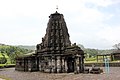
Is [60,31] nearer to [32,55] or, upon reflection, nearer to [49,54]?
[49,54]

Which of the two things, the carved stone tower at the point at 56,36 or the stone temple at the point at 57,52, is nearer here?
the stone temple at the point at 57,52

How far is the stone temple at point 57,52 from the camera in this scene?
1998 inches

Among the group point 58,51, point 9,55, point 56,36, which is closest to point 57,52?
point 58,51

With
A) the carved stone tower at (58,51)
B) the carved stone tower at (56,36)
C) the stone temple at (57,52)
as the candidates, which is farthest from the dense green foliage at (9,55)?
the carved stone tower at (56,36)

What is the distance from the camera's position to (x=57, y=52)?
54094mm

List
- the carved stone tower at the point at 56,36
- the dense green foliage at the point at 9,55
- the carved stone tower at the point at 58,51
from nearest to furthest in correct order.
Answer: the carved stone tower at the point at 58,51 < the carved stone tower at the point at 56,36 < the dense green foliage at the point at 9,55

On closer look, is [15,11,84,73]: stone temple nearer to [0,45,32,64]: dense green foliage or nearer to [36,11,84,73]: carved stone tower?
[36,11,84,73]: carved stone tower

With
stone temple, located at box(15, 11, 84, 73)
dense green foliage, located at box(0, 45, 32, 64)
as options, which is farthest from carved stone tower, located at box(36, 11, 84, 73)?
dense green foliage, located at box(0, 45, 32, 64)

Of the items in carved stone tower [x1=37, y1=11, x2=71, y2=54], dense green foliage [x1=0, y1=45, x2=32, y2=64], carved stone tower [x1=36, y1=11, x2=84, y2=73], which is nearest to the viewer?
carved stone tower [x1=36, y1=11, x2=84, y2=73]

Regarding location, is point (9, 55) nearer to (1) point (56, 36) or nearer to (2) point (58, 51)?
(1) point (56, 36)

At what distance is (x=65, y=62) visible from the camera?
5272 centimetres

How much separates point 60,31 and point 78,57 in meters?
9.01

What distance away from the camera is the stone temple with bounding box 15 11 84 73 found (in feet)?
167

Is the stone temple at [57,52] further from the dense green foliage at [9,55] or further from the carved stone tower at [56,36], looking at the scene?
the dense green foliage at [9,55]
